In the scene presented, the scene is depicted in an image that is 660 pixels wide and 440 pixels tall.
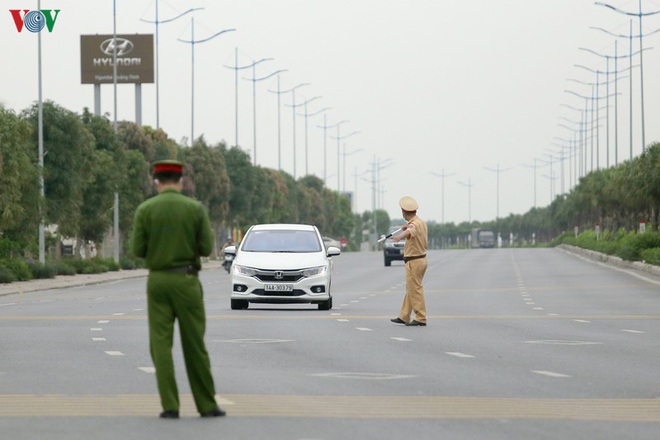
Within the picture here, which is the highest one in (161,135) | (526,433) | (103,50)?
(103,50)

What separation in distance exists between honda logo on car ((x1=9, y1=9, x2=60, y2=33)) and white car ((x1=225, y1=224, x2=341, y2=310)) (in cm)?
3010

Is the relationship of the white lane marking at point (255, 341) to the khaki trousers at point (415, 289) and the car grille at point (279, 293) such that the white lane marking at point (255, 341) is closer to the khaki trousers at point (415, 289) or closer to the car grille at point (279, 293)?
the khaki trousers at point (415, 289)

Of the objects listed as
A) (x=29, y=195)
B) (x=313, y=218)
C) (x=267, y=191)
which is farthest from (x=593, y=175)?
(x=29, y=195)

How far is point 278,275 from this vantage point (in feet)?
100

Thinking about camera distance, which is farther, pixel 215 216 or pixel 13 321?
pixel 215 216

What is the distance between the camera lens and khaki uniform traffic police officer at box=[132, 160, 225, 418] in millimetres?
11906

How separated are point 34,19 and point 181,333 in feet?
164

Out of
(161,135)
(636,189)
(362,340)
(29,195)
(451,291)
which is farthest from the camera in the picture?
(161,135)

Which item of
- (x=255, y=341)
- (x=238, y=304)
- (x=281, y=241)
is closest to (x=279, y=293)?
(x=238, y=304)

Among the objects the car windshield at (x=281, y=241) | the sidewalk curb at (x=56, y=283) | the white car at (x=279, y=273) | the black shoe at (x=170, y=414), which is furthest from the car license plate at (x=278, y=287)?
the black shoe at (x=170, y=414)

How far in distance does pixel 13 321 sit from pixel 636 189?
43.1 m

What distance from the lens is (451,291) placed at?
4506 cm

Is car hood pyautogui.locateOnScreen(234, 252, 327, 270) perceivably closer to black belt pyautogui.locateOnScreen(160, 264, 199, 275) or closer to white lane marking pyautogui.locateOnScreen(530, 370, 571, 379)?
white lane marking pyautogui.locateOnScreen(530, 370, 571, 379)

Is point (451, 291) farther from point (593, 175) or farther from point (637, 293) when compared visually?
point (593, 175)
